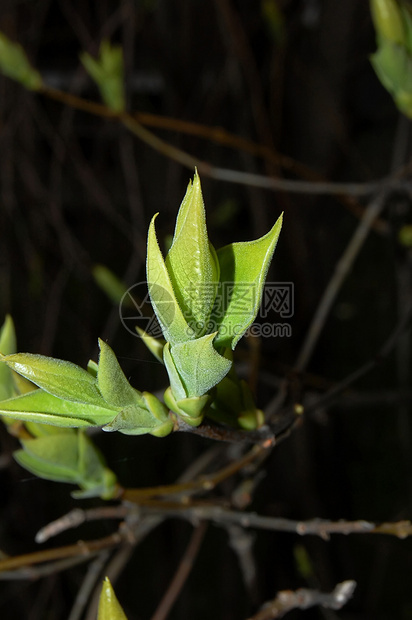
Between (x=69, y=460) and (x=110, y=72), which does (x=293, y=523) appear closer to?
(x=69, y=460)

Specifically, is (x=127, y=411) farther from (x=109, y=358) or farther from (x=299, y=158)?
(x=299, y=158)

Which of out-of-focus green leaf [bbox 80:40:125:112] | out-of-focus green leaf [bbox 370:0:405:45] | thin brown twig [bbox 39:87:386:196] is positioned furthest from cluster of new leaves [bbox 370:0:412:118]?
out-of-focus green leaf [bbox 80:40:125:112]

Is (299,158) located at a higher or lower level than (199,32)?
lower

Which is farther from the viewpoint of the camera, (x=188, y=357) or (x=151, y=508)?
(x=151, y=508)

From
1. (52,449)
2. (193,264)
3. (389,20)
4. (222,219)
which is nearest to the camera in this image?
(193,264)

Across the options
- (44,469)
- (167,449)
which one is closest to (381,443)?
(167,449)

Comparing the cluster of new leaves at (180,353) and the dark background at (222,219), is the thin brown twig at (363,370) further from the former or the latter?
the dark background at (222,219)

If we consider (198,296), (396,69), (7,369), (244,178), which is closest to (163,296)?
(198,296)

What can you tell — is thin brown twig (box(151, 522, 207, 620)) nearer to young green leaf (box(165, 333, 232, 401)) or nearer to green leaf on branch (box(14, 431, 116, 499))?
green leaf on branch (box(14, 431, 116, 499))
